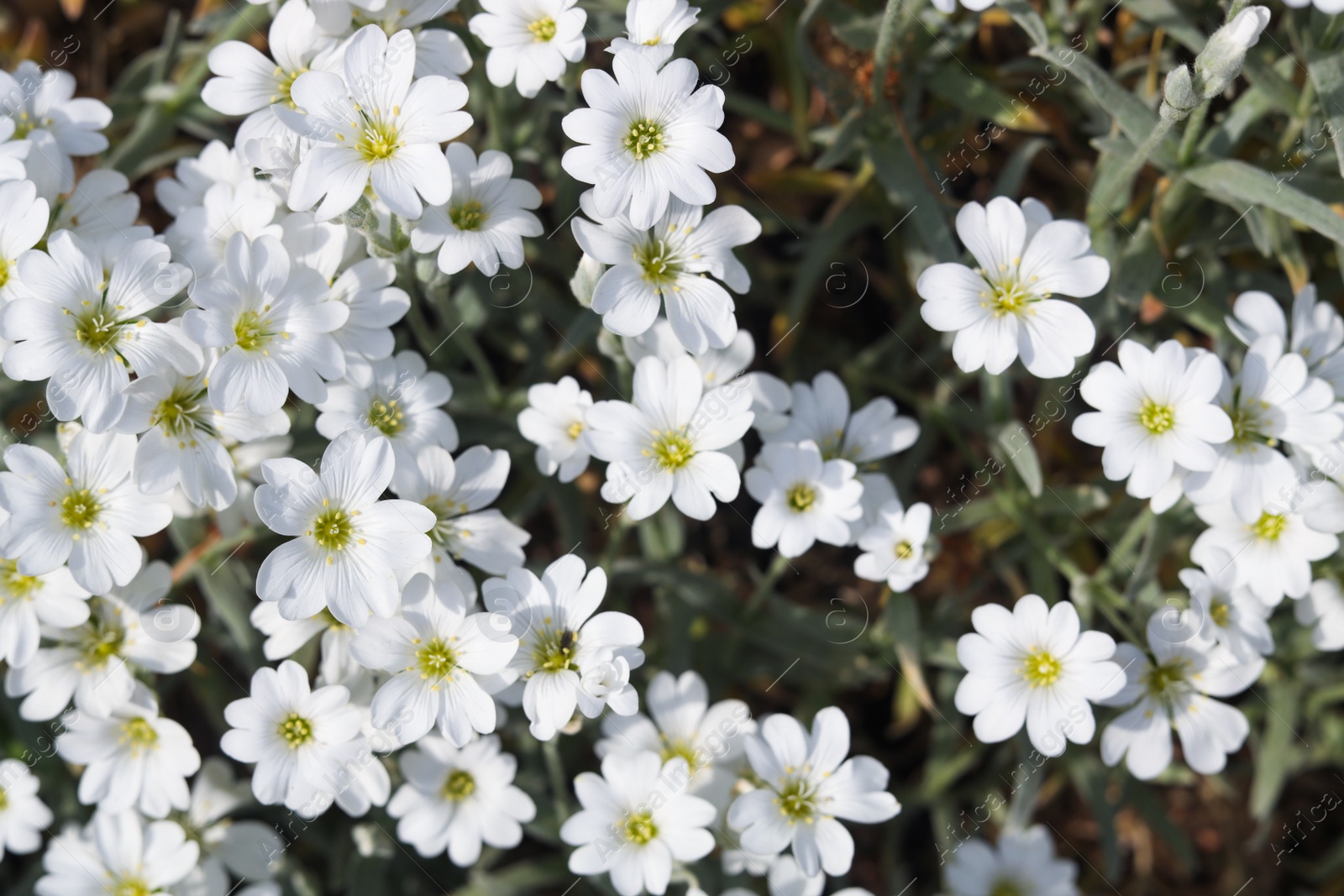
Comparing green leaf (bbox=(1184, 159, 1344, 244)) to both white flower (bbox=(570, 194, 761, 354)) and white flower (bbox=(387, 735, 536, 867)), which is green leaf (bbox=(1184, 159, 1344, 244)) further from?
white flower (bbox=(387, 735, 536, 867))

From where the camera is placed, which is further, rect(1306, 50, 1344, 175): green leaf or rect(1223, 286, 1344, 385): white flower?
rect(1223, 286, 1344, 385): white flower

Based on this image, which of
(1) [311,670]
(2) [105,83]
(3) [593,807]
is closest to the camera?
(3) [593,807]

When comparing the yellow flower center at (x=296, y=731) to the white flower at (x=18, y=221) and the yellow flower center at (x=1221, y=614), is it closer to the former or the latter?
the white flower at (x=18, y=221)

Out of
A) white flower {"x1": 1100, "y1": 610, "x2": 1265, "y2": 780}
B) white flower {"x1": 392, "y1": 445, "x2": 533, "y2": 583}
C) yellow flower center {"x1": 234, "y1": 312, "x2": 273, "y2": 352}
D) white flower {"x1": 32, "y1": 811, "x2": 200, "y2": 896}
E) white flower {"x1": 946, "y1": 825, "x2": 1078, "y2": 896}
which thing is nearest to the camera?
yellow flower center {"x1": 234, "y1": 312, "x2": 273, "y2": 352}

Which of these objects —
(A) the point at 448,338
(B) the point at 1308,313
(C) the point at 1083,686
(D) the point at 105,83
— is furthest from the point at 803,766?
(D) the point at 105,83

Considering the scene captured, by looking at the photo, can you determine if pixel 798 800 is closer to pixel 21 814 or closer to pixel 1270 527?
pixel 1270 527

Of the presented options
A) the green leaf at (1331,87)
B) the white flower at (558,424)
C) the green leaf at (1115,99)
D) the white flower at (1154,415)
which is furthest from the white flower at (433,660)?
the green leaf at (1331,87)

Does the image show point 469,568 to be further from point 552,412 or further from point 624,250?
point 624,250

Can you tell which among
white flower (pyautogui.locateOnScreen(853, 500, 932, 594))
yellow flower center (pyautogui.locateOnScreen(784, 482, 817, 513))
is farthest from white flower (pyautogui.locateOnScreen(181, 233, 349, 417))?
white flower (pyautogui.locateOnScreen(853, 500, 932, 594))
